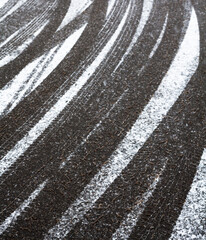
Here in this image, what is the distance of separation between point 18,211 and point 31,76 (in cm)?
200

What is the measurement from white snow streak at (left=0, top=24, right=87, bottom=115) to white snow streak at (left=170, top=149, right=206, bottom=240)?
89.1 inches

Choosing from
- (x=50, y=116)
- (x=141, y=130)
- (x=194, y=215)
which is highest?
(x=50, y=116)

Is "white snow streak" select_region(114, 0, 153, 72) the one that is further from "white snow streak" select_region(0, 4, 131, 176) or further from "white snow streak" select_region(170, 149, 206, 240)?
"white snow streak" select_region(170, 149, 206, 240)

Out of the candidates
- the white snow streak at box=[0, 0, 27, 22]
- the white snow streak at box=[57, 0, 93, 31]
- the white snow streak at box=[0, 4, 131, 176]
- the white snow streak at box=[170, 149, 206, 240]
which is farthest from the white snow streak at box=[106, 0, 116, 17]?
the white snow streak at box=[170, 149, 206, 240]

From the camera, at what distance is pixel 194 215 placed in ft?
7.77

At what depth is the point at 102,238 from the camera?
2240mm

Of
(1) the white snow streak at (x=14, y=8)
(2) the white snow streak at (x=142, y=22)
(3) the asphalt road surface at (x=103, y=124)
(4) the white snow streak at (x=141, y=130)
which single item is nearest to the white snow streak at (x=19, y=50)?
(3) the asphalt road surface at (x=103, y=124)

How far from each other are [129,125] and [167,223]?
46.2 inches

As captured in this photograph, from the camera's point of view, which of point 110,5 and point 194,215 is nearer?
point 194,215

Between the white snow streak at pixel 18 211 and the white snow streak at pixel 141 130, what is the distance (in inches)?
13.2

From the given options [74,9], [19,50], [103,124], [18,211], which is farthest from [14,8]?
[18,211]

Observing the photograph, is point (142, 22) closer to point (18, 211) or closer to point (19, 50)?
point (19, 50)

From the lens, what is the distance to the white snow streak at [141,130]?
2393 mm

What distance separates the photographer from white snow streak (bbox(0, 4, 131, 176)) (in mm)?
2842
